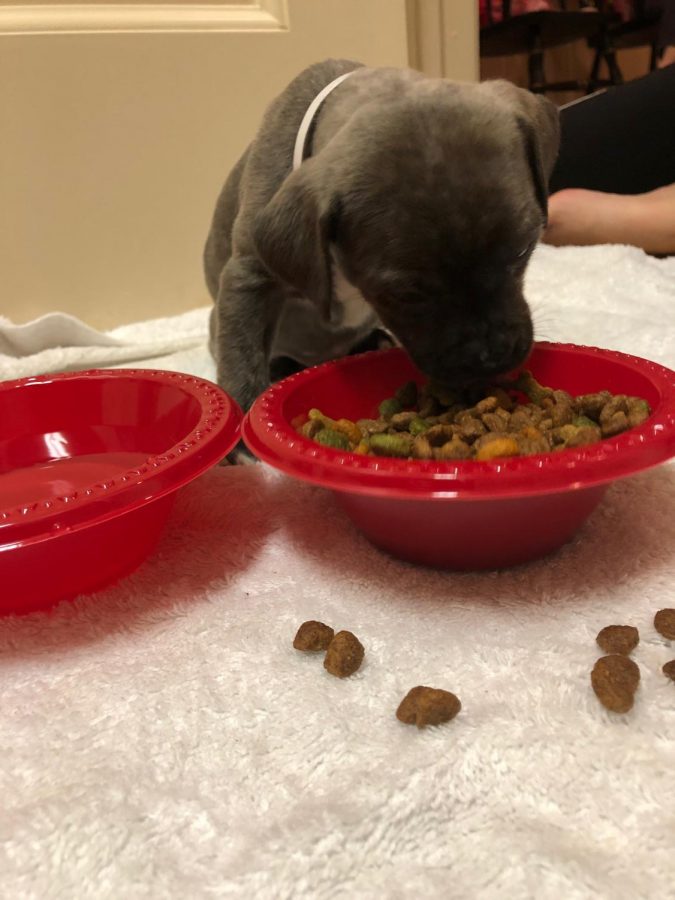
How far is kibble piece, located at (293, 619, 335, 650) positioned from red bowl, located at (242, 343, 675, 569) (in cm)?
16

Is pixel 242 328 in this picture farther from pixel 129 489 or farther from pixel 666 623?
pixel 666 623

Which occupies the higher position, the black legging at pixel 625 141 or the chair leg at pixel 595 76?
the black legging at pixel 625 141

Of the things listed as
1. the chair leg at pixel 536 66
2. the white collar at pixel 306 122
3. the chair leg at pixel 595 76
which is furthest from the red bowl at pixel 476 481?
the chair leg at pixel 595 76

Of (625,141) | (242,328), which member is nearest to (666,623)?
(242,328)

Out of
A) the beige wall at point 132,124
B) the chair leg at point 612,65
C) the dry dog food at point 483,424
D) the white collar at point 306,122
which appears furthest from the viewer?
the chair leg at point 612,65

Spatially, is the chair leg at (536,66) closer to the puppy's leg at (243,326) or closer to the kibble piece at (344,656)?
the puppy's leg at (243,326)

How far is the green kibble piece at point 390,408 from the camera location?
1297 millimetres

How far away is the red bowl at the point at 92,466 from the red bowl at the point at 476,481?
112mm

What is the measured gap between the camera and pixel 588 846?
640 millimetres

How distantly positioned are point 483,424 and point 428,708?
46 centimetres

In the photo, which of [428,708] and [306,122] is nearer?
[428,708]

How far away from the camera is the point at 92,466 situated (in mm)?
1323

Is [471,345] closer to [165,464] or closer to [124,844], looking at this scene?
[165,464]

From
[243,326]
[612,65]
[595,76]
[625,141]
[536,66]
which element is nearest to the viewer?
[243,326]
